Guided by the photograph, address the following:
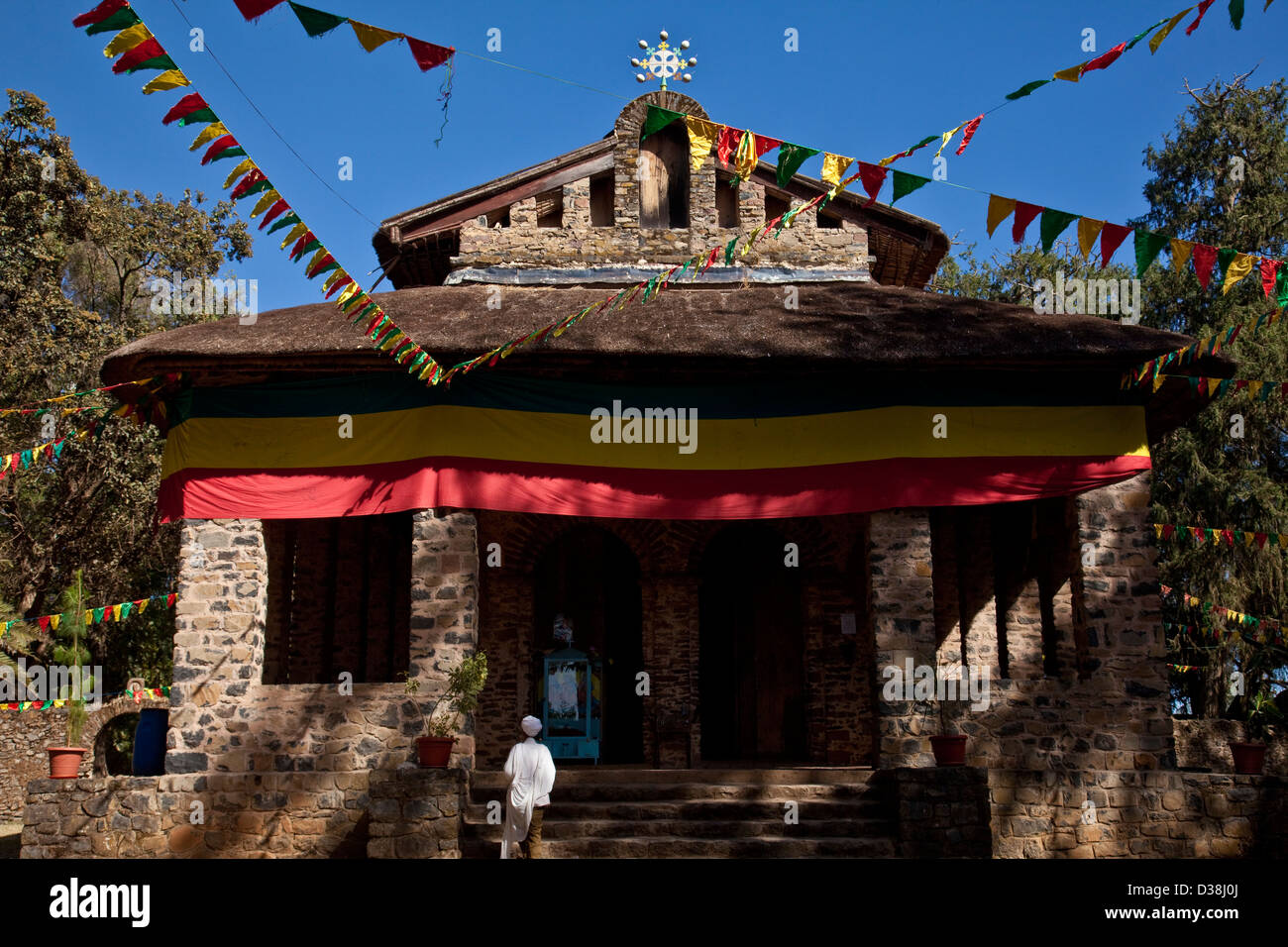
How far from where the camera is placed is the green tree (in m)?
23.0

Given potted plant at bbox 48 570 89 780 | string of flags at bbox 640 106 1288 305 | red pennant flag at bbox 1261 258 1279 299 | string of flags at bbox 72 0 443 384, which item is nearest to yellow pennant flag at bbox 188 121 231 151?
string of flags at bbox 72 0 443 384

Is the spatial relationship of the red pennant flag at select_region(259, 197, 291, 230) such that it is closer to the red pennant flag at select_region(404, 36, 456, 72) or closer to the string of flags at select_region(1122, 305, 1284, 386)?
the red pennant flag at select_region(404, 36, 456, 72)

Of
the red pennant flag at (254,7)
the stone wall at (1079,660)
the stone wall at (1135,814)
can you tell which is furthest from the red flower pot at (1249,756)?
the red pennant flag at (254,7)

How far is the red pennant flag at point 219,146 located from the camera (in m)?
8.39

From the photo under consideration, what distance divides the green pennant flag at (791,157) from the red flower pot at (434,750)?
6.43m

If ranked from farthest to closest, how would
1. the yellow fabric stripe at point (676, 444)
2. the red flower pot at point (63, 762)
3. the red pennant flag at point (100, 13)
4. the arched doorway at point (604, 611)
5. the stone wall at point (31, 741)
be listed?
the stone wall at point (31, 741)
the arched doorway at point (604, 611)
the yellow fabric stripe at point (676, 444)
the red flower pot at point (63, 762)
the red pennant flag at point (100, 13)

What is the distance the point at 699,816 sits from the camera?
11633mm

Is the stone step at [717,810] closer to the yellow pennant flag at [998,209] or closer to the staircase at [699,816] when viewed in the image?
the staircase at [699,816]

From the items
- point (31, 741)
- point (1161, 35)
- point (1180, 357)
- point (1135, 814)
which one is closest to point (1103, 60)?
point (1161, 35)

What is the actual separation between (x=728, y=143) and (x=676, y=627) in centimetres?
673

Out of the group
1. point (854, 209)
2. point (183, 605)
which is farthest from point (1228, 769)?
point (183, 605)

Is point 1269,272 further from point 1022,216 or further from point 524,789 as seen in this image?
point 524,789

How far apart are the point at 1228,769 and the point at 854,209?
9.62 m

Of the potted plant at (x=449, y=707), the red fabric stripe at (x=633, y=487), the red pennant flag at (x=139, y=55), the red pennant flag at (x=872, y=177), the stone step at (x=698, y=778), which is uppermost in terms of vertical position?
the red pennant flag at (x=872, y=177)
